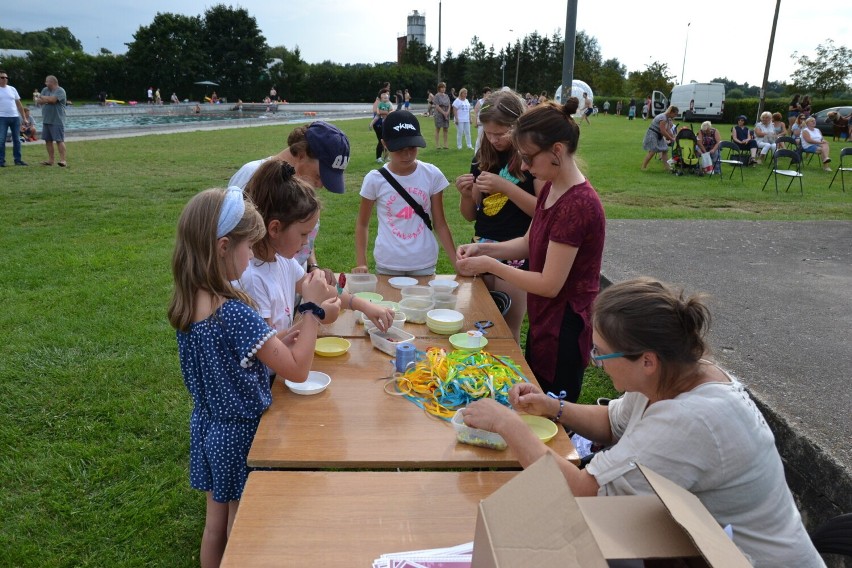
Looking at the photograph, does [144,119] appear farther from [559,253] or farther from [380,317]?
[559,253]

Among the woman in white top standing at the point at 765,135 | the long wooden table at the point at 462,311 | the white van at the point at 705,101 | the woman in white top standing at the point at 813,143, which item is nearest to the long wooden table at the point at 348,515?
the long wooden table at the point at 462,311

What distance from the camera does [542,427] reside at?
75.5 inches

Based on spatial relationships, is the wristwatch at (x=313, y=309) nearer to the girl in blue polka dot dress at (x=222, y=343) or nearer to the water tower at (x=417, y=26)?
the girl in blue polka dot dress at (x=222, y=343)

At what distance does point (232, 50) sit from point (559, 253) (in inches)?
2248

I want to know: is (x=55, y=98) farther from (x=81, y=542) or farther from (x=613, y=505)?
(x=613, y=505)

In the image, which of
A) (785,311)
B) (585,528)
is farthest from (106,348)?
(785,311)

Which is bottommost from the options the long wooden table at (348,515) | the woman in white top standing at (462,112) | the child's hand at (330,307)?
the long wooden table at (348,515)

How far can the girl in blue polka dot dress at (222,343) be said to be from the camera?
1.83m

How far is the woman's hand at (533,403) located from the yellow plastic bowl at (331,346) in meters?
0.78

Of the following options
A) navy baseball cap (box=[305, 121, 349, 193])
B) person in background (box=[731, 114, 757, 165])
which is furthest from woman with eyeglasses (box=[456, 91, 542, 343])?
person in background (box=[731, 114, 757, 165])

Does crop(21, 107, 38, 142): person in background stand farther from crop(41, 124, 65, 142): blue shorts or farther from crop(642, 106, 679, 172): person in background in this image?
crop(642, 106, 679, 172): person in background

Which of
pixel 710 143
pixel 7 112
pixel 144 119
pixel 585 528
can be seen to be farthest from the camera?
pixel 144 119

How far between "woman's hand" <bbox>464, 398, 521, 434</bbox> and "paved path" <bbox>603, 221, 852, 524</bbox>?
1469 mm

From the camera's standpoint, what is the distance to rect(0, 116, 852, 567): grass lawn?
2707 millimetres
